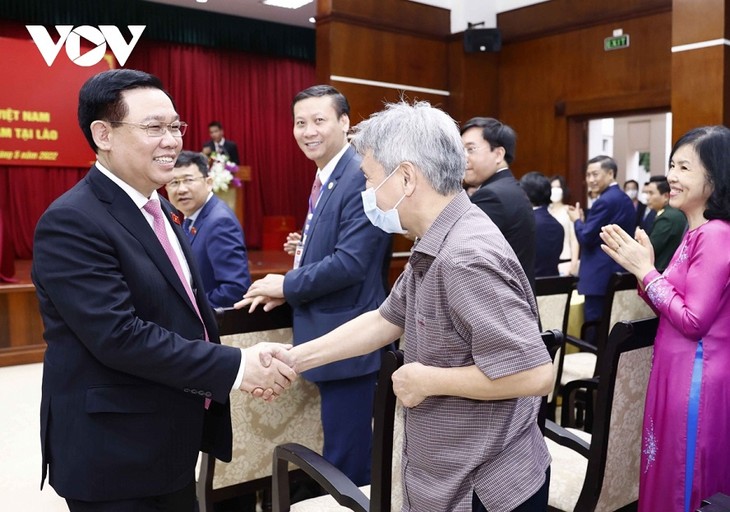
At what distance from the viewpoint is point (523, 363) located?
3.78ft

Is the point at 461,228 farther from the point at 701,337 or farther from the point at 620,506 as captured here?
the point at 620,506

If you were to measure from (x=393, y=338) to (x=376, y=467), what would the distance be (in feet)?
0.99

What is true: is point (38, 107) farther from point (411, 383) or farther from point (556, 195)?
point (411, 383)

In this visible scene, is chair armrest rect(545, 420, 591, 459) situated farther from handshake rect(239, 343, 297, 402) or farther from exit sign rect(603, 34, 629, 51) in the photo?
exit sign rect(603, 34, 629, 51)

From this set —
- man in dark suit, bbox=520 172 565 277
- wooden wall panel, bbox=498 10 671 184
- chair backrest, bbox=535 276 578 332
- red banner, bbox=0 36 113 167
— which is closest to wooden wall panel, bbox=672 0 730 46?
wooden wall panel, bbox=498 10 671 184

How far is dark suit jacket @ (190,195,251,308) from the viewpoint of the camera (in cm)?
259

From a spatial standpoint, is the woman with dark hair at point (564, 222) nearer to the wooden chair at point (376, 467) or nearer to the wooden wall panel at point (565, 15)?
the wooden wall panel at point (565, 15)

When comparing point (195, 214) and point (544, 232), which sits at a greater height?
point (195, 214)

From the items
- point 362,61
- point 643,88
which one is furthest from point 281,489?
point 643,88

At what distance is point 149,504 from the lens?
4.64ft

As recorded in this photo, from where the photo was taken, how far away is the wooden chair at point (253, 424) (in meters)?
1.84

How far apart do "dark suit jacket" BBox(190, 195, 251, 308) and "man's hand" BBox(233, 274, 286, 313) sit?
2.07 ft

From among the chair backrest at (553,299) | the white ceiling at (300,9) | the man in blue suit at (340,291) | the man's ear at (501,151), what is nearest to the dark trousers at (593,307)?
the chair backrest at (553,299)

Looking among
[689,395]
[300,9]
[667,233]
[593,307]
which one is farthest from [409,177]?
[300,9]
